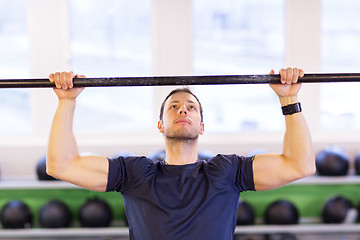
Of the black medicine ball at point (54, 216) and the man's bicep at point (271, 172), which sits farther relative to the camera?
the black medicine ball at point (54, 216)

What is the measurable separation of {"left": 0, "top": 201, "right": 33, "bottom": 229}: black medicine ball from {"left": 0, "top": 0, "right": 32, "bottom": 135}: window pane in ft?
3.10

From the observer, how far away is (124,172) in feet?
5.75

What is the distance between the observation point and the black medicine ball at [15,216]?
11.7 feet

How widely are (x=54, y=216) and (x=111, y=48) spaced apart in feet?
6.01

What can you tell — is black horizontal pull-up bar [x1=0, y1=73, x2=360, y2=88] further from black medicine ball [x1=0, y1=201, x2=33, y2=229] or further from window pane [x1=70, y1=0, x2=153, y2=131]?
window pane [x1=70, y1=0, x2=153, y2=131]

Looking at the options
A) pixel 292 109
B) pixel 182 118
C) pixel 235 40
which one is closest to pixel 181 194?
pixel 182 118

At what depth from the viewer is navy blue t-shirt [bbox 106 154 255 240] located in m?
1.61

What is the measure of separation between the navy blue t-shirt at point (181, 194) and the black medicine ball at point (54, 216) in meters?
2.10

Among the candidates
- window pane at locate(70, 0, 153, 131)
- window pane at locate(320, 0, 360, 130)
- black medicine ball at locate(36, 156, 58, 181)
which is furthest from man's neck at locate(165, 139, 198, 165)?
window pane at locate(320, 0, 360, 130)

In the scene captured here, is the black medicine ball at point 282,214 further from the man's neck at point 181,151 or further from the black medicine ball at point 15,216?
the black medicine ball at point 15,216

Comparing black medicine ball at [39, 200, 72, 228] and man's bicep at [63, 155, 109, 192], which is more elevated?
man's bicep at [63, 155, 109, 192]

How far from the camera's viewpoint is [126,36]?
4234 mm

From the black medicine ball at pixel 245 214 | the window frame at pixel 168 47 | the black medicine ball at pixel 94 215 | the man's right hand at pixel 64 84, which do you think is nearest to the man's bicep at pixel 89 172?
the man's right hand at pixel 64 84

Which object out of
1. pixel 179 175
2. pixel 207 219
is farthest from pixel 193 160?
pixel 207 219
